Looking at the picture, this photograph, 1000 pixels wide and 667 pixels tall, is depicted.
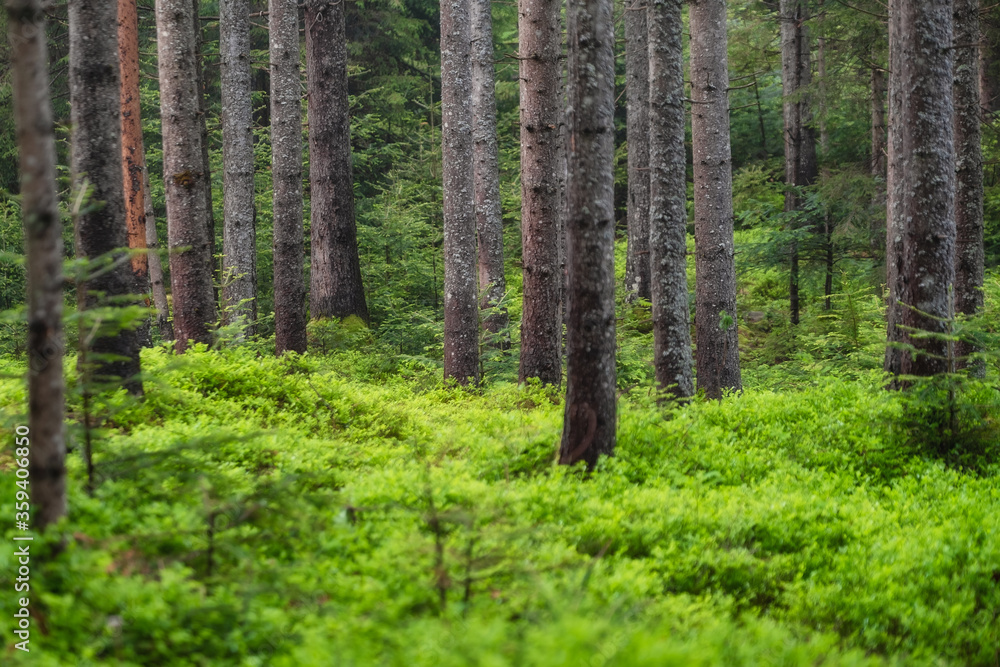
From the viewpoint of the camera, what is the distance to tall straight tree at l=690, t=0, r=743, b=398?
1108 cm

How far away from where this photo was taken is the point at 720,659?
3650mm

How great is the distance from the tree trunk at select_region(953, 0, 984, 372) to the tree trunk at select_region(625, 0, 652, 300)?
9181mm

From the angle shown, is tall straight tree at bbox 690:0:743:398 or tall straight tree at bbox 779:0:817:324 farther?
tall straight tree at bbox 779:0:817:324

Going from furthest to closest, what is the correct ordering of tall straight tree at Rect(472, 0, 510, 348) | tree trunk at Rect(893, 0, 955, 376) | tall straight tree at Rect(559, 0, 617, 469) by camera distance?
tall straight tree at Rect(472, 0, 510, 348), tree trunk at Rect(893, 0, 955, 376), tall straight tree at Rect(559, 0, 617, 469)

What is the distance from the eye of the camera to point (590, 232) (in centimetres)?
671

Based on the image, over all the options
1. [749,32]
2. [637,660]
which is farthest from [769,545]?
[749,32]

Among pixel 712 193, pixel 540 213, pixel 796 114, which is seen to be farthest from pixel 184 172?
pixel 796 114

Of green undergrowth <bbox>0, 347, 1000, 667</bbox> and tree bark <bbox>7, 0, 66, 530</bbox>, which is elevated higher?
tree bark <bbox>7, 0, 66, 530</bbox>

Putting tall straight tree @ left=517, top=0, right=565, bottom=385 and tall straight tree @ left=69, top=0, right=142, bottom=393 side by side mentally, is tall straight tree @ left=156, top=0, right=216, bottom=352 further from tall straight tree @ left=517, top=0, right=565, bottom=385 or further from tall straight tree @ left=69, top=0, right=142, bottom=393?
tall straight tree @ left=517, top=0, right=565, bottom=385

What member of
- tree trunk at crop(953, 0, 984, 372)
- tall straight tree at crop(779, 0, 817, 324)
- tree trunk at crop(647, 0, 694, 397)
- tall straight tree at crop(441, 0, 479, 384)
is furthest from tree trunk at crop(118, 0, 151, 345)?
tall straight tree at crop(779, 0, 817, 324)

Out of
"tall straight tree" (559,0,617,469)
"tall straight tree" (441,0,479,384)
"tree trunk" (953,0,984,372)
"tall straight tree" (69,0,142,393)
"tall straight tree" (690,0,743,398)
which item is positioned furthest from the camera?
"tall straight tree" (441,0,479,384)

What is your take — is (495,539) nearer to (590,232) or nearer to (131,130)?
(590,232)

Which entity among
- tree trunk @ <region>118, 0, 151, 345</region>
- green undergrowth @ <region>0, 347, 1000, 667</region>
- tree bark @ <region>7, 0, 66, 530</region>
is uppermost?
tree trunk @ <region>118, 0, 151, 345</region>

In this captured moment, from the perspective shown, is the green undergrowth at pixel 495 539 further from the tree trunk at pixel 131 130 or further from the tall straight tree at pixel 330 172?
the tall straight tree at pixel 330 172
